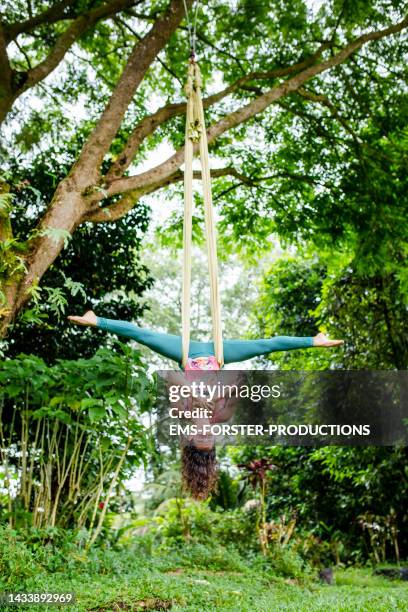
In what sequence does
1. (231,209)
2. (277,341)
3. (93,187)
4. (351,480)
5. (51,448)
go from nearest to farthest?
(277,341) → (93,187) → (51,448) → (231,209) → (351,480)

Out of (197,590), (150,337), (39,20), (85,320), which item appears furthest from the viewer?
(39,20)

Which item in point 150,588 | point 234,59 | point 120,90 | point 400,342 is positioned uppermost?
point 234,59

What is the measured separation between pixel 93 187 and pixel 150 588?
194cm

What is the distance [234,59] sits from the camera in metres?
4.78

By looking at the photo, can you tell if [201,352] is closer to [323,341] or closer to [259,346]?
[259,346]

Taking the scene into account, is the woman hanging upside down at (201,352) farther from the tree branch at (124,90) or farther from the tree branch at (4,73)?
the tree branch at (4,73)

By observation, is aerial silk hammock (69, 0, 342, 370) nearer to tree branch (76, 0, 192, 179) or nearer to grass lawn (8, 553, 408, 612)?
tree branch (76, 0, 192, 179)

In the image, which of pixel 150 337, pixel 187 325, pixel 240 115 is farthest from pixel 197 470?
pixel 240 115

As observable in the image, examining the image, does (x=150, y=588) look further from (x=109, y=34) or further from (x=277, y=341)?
(x=109, y=34)

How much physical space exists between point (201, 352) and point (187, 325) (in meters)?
0.35

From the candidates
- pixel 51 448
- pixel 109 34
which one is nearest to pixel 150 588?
pixel 51 448

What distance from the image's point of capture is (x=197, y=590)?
10.3 ft

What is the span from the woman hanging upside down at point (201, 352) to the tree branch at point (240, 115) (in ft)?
2.43

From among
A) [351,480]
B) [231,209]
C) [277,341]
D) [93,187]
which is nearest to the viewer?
[277,341]
